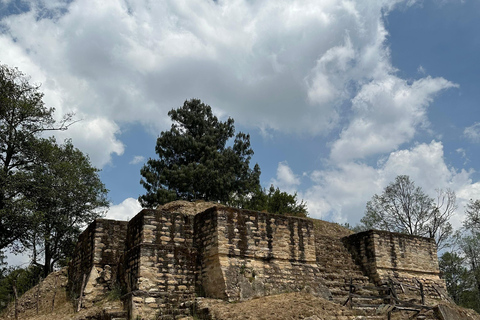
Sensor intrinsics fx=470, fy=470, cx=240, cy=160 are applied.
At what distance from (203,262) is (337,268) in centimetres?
463

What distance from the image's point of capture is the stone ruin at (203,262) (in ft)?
39.7

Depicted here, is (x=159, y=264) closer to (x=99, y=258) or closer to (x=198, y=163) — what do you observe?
(x=99, y=258)

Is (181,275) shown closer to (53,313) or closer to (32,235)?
(53,313)

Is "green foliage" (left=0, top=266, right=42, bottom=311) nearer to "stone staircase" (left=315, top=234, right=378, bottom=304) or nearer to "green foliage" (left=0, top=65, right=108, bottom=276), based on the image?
"green foliage" (left=0, top=65, right=108, bottom=276)

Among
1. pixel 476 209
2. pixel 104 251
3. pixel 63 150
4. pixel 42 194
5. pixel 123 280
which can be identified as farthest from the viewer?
pixel 476 209

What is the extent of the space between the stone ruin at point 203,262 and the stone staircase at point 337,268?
37 mm

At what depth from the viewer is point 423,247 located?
55.8 ft

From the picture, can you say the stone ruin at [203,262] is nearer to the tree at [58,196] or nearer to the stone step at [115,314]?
the stone step at [115,314]

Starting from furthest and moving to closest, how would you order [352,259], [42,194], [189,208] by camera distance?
1. [42,194]
2. [189,208]
3. [352,259]

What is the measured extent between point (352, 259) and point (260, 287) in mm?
4895

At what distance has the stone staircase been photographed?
1378cm

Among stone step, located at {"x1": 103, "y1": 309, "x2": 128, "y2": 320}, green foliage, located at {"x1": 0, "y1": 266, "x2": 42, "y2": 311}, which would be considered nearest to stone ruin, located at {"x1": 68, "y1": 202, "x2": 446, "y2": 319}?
stone step, located at {"x1": 103, "y1": 309, "x2": 128, "y2": 320}

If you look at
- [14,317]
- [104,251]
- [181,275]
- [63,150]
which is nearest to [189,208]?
[104,251]

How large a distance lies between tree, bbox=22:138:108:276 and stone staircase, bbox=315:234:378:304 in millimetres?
12491
